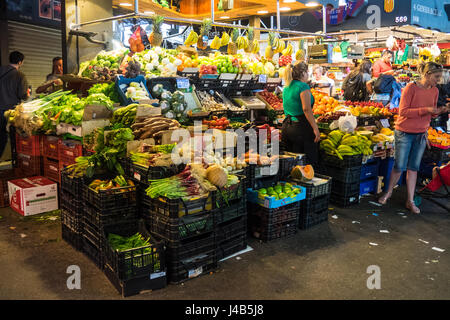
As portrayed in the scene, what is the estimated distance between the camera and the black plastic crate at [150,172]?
3.59m

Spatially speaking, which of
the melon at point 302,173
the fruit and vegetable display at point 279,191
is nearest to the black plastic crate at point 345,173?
the melon at point 302,173

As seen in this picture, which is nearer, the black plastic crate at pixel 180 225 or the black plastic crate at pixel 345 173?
the black plastic crate at pixel 180 225

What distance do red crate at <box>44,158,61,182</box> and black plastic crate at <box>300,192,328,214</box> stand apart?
3.32 metres

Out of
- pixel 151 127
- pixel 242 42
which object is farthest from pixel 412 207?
pixel 242 42

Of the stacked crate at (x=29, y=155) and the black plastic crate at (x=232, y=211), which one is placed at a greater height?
the stacked crate at (x=29, y=155)

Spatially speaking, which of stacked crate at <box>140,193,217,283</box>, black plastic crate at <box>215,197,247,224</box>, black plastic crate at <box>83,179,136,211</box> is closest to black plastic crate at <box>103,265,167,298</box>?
stacked crate at <box>140,193,217,283</box>

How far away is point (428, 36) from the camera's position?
14102mm

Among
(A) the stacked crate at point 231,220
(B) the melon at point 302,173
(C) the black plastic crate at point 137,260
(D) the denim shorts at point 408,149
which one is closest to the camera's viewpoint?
(C) the black plastic crate at point 137,260

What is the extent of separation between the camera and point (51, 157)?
559 cm

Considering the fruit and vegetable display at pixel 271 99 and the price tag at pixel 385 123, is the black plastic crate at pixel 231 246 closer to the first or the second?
the fruit and vegetable display at pixel 271 99

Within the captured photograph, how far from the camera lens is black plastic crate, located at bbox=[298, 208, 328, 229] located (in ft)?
15.6

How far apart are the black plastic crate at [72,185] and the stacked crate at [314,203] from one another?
2488 mm

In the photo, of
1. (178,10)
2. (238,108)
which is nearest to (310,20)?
(178,10)
